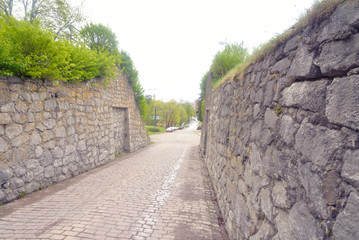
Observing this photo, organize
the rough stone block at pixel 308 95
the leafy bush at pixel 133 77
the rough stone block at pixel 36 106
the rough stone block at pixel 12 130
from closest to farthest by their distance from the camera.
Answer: the rough stone block at pixel 308 95, the rough stone block at pixel 12 130, the rough stone block at pixel 36 106, the leafy bush at pixel 133 77

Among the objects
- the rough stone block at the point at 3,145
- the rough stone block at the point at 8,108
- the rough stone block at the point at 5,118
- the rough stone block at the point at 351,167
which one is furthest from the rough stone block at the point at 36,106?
the rough stone block at the point at 351,167

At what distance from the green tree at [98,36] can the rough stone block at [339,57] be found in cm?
843

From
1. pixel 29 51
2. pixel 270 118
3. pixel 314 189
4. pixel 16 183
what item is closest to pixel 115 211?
pixel 16 183

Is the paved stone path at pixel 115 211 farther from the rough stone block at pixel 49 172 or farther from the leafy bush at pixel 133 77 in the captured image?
the leafy bush at pixel 133 77

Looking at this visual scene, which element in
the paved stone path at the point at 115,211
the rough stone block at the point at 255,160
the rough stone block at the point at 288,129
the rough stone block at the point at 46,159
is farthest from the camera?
the rough stone block at the point at 46,159

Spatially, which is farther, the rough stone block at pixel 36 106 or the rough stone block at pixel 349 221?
the rough stone block at pixel 36 106

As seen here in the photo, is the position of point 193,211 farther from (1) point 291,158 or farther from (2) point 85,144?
→ (2) point 85,144

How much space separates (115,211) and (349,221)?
374 centimetres

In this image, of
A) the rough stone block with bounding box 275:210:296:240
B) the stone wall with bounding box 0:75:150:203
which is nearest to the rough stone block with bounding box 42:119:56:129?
the stone wall with bounding box 0:75:150:203

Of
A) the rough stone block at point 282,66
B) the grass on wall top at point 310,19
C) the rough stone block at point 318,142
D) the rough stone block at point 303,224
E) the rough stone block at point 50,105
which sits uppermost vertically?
the grass on wall top at point 310,19

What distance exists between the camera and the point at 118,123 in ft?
34.6

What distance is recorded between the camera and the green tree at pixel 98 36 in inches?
341

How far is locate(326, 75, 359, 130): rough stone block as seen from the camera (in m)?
1.07

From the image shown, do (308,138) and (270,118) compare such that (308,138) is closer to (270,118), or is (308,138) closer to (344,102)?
(344,102)
